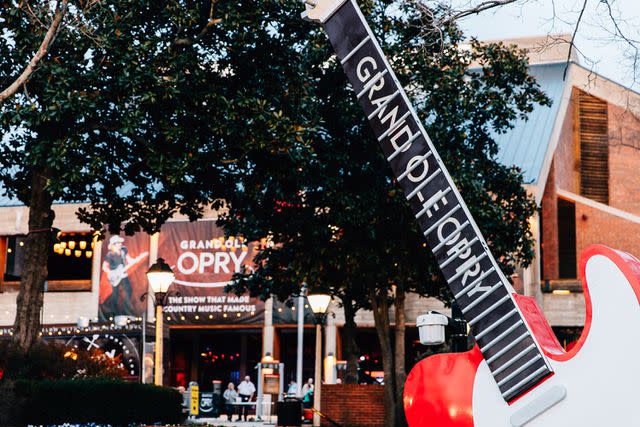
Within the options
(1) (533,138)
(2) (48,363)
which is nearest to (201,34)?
(2) (48,363)

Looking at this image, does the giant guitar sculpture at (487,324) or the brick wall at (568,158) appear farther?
the brick wall at (568,158)

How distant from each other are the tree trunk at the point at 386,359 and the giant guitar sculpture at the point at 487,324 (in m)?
16.2

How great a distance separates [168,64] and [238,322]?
23.7 meters

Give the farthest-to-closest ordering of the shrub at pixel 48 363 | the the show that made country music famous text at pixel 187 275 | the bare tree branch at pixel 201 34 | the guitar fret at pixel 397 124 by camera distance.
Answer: the the show that made country music famous text at pixel 187 275 < the bare tree branch at pixel 201 34 < the shrub at pixel 48 363 < the guitar fret at pixel 397 124

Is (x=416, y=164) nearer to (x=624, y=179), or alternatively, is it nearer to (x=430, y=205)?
(x=430, y=205)

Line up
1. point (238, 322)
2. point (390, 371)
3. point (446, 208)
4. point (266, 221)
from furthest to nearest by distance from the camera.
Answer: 1. point (238, 322)
2. point (390, 371)
3. point (266, 221)
4. point (446, 208)

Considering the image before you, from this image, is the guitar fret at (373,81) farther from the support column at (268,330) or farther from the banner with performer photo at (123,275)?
the banner with performer photo at (123,275)

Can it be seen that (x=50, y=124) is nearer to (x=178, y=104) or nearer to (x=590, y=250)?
(x=178, y=104)

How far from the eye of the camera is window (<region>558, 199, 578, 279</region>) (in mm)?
39000

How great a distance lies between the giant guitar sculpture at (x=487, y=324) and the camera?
6.10m

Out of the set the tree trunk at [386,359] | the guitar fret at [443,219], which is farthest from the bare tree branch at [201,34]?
the tree trunk at [386,359]

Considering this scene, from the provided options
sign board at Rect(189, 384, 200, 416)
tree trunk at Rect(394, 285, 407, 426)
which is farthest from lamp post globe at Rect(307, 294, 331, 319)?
sign board at Rect(189, 384, 200, 416)

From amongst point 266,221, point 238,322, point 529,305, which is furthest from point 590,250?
point 238,322

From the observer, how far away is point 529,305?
6965 mm
